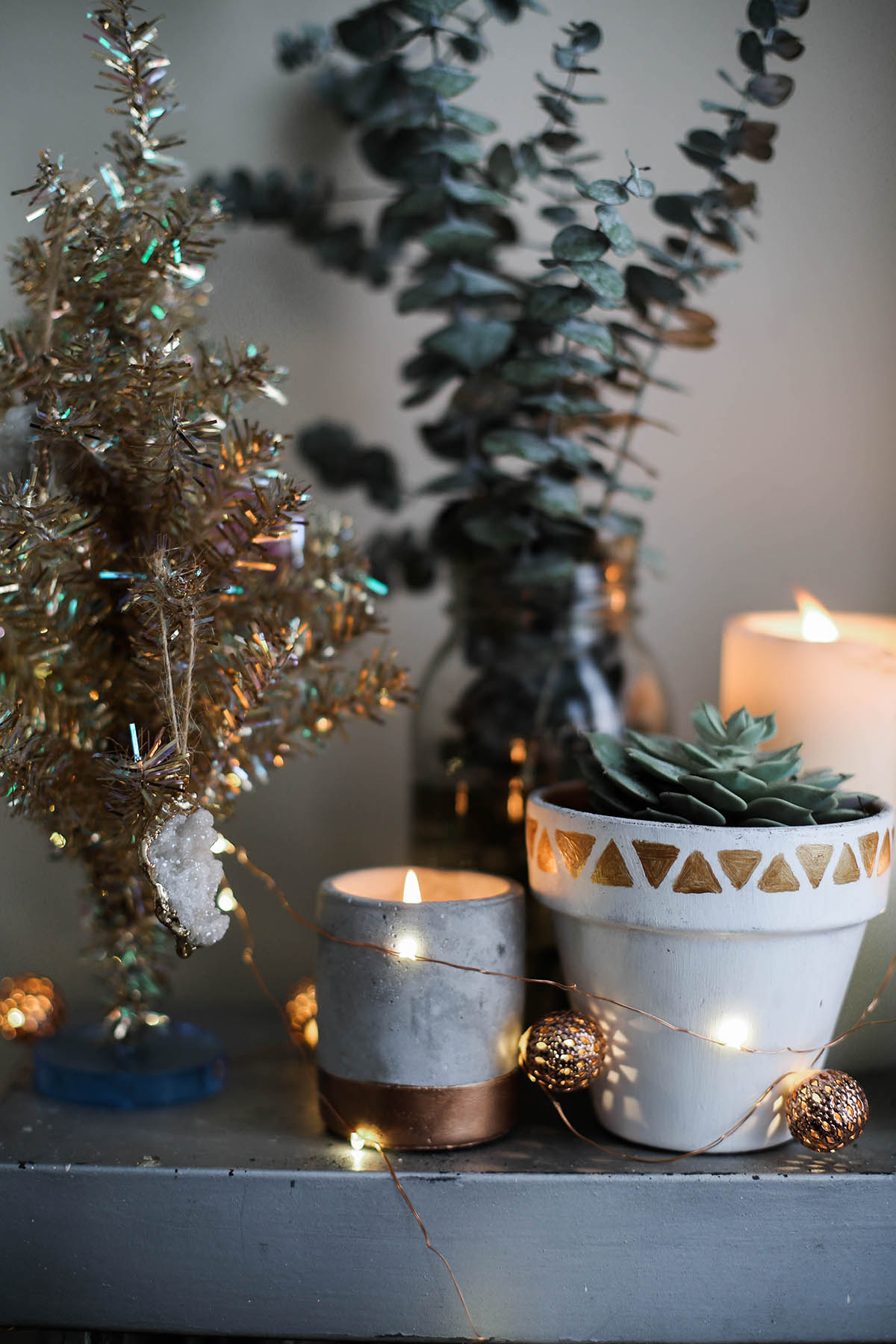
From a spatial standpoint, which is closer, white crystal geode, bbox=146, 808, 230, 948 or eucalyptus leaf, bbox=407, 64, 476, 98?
white crystal geode, bbox=146, 808, 230, 948

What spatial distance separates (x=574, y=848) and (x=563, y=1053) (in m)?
0.08

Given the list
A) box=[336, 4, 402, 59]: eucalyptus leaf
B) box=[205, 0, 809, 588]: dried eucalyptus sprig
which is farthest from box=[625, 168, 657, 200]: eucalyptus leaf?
box=[336, 4, 402, 59]: eucalyptus leaf

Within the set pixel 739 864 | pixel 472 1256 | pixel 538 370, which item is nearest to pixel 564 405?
pixel 538 370

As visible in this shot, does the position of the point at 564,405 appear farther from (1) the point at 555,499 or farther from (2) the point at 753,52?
(2) the point at 753,52

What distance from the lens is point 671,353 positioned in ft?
2.28

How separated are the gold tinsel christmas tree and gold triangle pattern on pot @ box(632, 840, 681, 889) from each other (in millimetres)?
135

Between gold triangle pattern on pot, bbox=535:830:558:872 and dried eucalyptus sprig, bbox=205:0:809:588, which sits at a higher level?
dried eucalyptus sprig, bbox=205:0:809:588

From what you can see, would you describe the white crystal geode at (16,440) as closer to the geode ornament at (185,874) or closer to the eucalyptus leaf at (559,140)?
the geode ornament at (185,874)

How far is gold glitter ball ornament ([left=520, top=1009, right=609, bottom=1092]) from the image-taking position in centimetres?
42

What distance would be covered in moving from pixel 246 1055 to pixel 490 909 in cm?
19

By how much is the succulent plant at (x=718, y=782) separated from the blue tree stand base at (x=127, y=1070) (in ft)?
0.71

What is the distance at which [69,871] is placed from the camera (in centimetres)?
58

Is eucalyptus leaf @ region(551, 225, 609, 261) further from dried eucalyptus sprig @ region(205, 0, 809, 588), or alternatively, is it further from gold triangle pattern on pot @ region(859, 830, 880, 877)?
gold triangle pattern on pot @ region(859, 830, 880, 877)

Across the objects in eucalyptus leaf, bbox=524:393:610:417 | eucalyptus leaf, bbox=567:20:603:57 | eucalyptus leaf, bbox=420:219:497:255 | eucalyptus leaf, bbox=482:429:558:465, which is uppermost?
eucalyptus leaf, bbox=567:20:603:57
